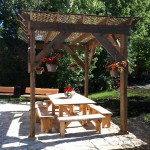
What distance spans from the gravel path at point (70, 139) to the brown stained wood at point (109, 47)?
2.06 m

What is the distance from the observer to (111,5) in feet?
75.8

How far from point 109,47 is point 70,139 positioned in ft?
8.43

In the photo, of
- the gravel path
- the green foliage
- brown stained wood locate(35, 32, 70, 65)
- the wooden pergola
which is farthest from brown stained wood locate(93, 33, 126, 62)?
the green foliage

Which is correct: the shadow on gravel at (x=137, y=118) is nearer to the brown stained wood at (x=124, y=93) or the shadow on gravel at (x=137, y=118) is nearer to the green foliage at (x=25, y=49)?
the brown stained wood at (x=124, y=93)

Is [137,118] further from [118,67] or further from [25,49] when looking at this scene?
[25,49]

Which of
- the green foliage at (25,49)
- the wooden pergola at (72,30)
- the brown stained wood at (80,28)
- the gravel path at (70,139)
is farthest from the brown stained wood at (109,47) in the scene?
the green foliage at (25,49)

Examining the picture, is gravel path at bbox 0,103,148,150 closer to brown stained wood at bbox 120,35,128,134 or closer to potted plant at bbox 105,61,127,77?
brown stained wood at bbox 120,35,128,134

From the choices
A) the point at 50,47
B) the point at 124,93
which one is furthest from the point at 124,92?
the point at 50,47

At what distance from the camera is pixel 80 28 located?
7336mm

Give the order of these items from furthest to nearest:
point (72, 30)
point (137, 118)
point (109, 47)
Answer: point (137, 118)
point (109, 47)
point (72, 30)

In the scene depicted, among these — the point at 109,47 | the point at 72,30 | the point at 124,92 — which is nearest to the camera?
→ the point at 72,30

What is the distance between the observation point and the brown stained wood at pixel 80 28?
23.5 ft

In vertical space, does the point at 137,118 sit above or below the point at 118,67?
below

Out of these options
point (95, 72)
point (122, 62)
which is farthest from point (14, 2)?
point (122, 62)
